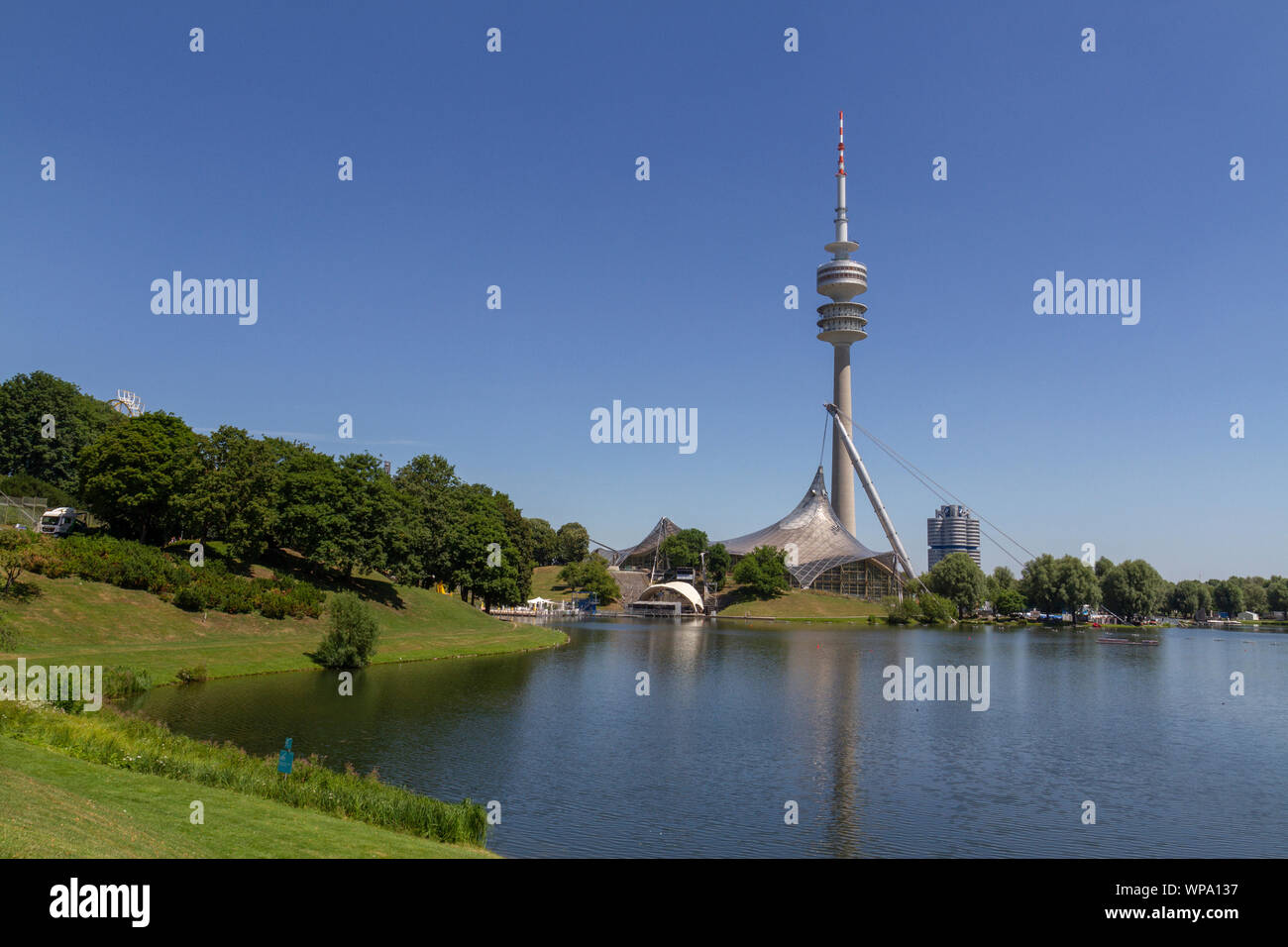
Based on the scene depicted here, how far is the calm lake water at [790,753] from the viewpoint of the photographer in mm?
21125

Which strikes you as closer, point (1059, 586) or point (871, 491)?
point (1059, 586)

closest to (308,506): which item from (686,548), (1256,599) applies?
(686,548)

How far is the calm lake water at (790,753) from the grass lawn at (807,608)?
78.2 metres

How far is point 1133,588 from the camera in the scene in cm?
13000

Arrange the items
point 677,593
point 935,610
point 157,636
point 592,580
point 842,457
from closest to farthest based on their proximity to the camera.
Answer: point 157,636 → point 935,610 → point 677,593 → point 592,580 → point 842,457

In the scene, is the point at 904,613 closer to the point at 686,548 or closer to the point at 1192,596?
the point at 686,548

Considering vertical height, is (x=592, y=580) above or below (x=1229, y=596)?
above

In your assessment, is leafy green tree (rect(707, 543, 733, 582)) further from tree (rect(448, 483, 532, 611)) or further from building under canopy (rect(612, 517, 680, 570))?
tree (rect(448, 483, 532, 611))

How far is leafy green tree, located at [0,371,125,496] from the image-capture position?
273 feet

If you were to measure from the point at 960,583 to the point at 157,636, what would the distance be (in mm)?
115505

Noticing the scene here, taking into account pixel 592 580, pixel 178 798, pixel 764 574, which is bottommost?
pixel 592 580
